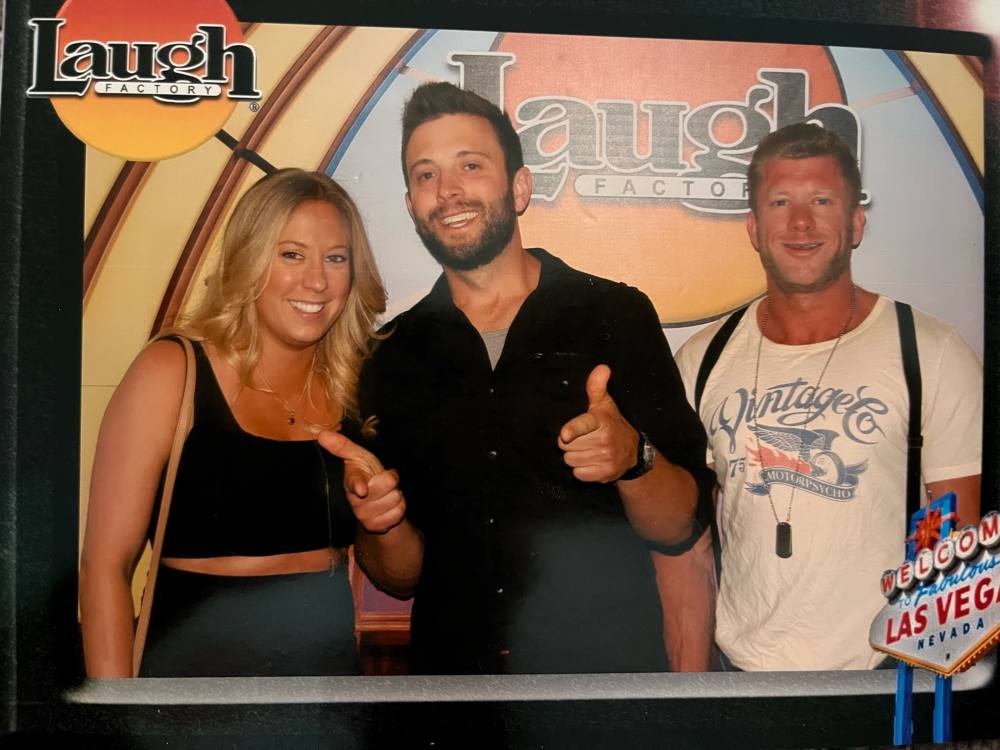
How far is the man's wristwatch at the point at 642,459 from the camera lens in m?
2.55

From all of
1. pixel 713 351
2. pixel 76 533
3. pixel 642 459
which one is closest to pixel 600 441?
pixel 642 459

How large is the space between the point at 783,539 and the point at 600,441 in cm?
57

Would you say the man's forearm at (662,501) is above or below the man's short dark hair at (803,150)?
below

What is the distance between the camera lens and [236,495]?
2.51 m

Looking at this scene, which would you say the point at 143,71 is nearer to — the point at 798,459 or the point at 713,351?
the point at 713,351

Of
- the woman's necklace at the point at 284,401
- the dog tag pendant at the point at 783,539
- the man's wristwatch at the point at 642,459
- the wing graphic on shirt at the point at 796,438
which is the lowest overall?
the dog tag pendant at the point at 783,539

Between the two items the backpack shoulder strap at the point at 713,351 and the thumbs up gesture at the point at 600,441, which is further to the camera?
the backpack shoulder strap at the point at 713,351

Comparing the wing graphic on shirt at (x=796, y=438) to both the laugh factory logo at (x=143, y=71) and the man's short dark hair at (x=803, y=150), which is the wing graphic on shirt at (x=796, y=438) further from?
the laugh factory logo at (x=143, y=71)

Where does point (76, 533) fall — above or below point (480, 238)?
below

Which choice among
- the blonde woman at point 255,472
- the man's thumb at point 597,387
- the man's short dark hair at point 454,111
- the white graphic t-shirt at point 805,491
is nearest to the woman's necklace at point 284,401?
the blonde woman at point 255,472

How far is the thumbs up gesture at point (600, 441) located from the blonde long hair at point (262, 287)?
57 centimetres

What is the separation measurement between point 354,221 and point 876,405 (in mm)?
1460

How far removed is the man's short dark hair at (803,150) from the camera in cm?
266

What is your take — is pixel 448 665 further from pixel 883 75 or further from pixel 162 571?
pixel 883 75
